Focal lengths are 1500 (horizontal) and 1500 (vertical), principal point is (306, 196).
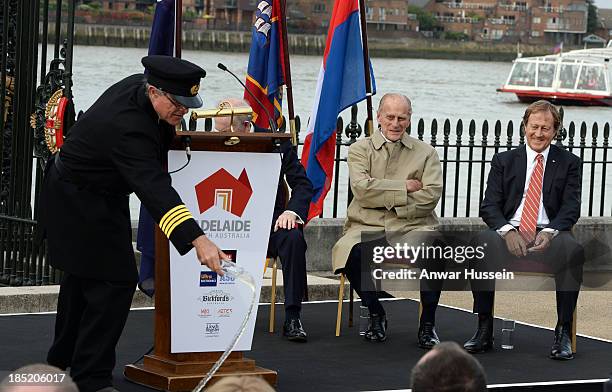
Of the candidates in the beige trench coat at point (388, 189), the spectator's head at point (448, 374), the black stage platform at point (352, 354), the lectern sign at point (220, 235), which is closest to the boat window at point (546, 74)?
the black stage platform at point (352, 354)

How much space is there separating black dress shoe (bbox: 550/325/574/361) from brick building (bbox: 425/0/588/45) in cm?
9773

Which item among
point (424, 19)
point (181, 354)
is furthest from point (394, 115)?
point (424, 19)

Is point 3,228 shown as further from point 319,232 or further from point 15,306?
point 319,232

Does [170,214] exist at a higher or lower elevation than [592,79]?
higher

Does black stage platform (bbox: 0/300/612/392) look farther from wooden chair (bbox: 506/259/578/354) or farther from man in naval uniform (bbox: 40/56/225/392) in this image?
man in naval uniform (bbox: 40/56/225/392)

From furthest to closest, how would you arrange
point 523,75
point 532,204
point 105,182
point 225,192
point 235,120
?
point 523,75, point 532,204, point 235,120, point 225,192, point 105,182

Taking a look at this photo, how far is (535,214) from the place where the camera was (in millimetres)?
7875

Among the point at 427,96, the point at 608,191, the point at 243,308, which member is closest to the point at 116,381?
the point at 243,308

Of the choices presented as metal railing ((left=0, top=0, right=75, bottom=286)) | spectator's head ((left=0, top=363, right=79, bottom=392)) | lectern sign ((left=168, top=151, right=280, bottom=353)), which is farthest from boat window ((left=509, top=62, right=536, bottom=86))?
spectator's head ((left=0, top=363, right=79, bottom=392))

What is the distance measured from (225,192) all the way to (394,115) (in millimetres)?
1745

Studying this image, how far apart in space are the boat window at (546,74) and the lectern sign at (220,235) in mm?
49310

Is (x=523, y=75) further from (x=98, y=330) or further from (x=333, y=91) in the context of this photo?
(x=98, y=330)

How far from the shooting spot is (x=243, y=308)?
22.0ft

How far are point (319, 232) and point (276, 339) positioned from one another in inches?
125
